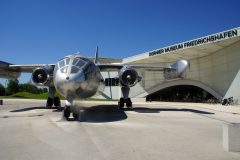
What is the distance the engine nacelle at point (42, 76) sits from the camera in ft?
57.0

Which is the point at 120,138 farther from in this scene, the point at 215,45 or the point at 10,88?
the point at 10,88

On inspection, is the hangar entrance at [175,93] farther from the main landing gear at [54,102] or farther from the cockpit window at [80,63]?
the cockpit window at [80,63]

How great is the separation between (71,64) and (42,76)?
5.83 m

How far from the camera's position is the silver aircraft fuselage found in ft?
38.3

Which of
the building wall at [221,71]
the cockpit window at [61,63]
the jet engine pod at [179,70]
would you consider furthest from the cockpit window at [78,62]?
the building wall at [221,71]

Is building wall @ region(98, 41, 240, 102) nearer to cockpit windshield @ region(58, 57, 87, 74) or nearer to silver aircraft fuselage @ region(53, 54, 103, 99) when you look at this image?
silver aircraft fuselage @ region(53, 54, 103, 99)

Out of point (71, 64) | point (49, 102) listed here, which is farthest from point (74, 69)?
point (49, 102)

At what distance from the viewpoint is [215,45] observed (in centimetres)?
3231

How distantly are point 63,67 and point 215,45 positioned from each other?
24939 millimetres

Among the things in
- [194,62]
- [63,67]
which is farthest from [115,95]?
[63,67]

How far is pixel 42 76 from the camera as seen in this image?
17.5 metres

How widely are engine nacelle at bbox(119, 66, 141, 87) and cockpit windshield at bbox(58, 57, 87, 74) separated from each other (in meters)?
5.46

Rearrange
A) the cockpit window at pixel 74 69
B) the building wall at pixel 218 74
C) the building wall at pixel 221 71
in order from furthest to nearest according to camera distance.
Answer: the building wall at pixel 218 74
the building wall at pixel 221 71
the cockpit window at pixel 74 69

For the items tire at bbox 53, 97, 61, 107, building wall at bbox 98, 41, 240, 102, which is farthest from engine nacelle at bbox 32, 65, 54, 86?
building wall at bbox 98, 41, 240, 102
